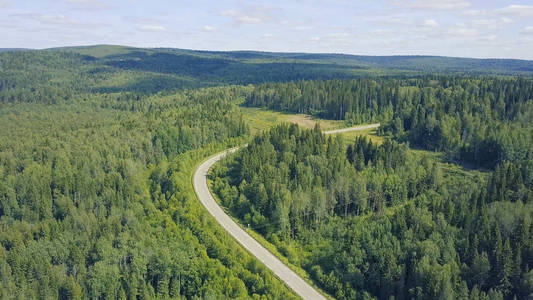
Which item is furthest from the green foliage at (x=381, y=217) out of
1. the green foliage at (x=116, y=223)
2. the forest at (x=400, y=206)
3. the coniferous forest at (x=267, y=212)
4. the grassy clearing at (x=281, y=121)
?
the grassy clearing at (x=281, y=121)

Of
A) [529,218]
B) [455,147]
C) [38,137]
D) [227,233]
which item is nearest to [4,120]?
[38,137]

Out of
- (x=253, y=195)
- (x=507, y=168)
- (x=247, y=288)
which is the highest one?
(x=507, y=168)

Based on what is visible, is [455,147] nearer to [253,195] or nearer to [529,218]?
[529,218]

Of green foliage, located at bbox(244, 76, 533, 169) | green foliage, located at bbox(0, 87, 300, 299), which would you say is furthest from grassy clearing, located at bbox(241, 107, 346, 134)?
green foliage, located at bbox(0, 87, 300, 299)

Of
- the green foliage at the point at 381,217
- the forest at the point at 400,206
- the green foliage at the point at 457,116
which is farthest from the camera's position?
the green foliage at the point at 457,116

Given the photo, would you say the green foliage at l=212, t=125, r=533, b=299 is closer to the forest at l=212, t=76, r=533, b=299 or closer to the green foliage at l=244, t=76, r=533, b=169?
the forest at l=212, t=76, r=533, b=299

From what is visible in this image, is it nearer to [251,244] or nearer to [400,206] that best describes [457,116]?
[400,206]

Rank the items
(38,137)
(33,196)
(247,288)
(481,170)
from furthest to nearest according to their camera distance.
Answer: (38,137), (481,170), (33,196), (247,288)

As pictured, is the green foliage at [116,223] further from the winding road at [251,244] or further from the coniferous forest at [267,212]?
the winding road at [251,244]
